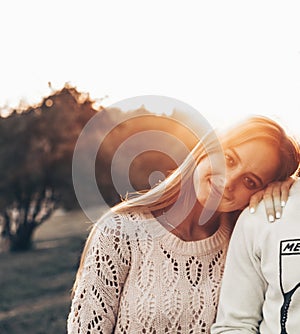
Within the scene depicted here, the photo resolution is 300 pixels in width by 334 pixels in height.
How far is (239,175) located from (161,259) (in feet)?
1.12

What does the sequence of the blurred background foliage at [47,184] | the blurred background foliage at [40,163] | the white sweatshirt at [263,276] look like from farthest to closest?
the blurred background foliage at [40,163]
the blurred background foliage at [47,184]
the white sweatshirt at [263,276]

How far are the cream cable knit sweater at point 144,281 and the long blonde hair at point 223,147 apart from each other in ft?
0.22

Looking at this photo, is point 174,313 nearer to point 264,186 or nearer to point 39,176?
point 264,186

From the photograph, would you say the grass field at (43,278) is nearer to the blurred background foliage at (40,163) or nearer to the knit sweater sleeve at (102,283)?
the blurred background foliage at (40,163)

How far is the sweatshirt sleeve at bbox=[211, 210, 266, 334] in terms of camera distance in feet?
6.34

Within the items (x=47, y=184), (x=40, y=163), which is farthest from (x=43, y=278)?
(x=40, y=163)

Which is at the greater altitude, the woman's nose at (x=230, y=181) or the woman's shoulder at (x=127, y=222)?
the woman's nose at (x=230, y=181)

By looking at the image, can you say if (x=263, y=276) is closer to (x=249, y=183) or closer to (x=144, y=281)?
(x=249, y=183)

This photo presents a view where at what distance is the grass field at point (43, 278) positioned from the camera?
6.23 metres

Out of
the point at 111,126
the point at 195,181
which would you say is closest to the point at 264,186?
the point at 195,181

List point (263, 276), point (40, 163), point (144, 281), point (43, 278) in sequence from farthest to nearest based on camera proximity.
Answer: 1. point (40, 163)
2. point (43, 278)
3. point (144, 281)
4. point (263, 276)

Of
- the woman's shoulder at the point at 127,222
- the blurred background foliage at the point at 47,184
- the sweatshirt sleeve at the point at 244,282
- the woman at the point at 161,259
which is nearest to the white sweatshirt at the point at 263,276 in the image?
the sweatshirt sleeve at the point at 244,282

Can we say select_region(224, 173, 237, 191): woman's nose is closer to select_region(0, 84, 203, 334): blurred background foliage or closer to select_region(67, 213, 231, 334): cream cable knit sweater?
select_region(67, 213, 231, 334): cream cable knit sweater

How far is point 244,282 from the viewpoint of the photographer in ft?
6.38
